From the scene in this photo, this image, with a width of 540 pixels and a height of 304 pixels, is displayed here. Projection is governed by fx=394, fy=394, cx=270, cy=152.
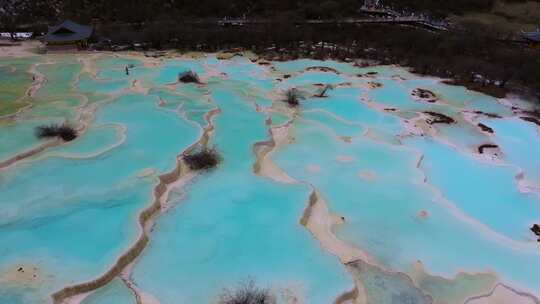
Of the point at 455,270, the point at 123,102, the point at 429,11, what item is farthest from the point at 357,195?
the point at 429,11

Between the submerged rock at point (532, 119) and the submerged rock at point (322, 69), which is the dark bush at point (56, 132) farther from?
the submerged rock at point (532, 119)

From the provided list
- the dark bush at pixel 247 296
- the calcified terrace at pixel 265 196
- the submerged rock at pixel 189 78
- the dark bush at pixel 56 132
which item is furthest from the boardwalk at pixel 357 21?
the dark bush at pixel 247 296

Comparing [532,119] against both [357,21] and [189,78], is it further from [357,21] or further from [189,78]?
[357,21]

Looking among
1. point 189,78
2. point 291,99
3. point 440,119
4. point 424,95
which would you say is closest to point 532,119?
point 440,119

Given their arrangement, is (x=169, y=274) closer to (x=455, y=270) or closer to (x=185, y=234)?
(x=185, y=234)

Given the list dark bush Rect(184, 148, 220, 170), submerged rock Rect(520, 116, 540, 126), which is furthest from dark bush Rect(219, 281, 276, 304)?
submerged rock Rect(520, 116, 540, 126)

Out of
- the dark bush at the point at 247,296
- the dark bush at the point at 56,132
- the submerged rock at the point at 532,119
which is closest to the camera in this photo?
the dark bush at the point at 247,296
